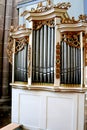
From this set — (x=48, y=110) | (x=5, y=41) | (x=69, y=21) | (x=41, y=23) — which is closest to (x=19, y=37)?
(x=41, y=23)

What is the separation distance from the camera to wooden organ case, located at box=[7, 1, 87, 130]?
12.9 feet

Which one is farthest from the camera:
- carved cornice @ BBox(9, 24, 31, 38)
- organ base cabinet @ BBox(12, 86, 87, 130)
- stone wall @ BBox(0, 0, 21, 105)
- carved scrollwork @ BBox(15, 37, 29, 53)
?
stone wall @ BBox(0, 0, 21, 105)

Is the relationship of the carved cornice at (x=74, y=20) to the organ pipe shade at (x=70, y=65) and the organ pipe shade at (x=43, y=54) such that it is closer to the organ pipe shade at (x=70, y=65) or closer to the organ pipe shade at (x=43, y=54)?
the organ pipe shade at (x=43, y=54)

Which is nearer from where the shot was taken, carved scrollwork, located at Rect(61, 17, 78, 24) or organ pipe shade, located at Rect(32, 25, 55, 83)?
carved scrollwork, located at Rect(61, 17, 78, 24)

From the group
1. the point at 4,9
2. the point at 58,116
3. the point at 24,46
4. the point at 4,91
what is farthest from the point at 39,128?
the point at 4,9

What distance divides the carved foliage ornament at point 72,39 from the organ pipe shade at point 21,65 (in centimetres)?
96

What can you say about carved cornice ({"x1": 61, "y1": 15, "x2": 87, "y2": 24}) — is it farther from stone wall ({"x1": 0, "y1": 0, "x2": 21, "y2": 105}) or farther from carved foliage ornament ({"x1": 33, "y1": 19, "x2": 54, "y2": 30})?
stone wall ({"x1": 0, "y1": 0, "x2": 21, "y2": 105})

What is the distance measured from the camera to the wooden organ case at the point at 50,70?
12.9 feet

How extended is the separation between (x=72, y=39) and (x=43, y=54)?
2.31ft

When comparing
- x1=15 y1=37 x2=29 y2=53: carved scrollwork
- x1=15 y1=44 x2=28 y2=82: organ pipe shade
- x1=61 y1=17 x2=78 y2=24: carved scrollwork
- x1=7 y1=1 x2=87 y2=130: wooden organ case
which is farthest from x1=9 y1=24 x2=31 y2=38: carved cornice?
x1=61 y1=17 x2=78 y2=24: carved scrollwork

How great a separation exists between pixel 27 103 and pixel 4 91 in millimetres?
2139

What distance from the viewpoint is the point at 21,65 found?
453 centimetres

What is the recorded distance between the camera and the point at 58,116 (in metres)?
4.10

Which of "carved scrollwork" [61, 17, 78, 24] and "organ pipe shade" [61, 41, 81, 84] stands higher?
"carved scrollwork" [61, 17, 78, 24]
